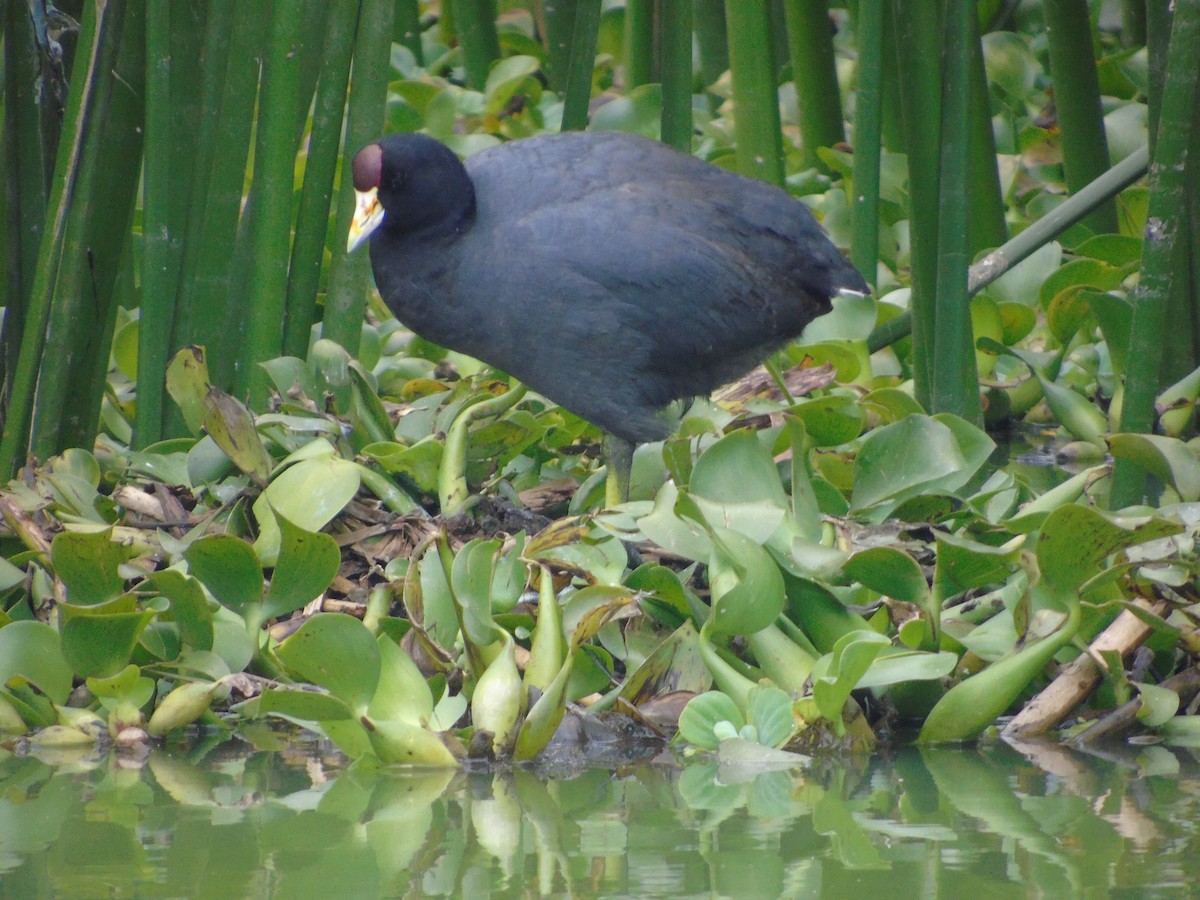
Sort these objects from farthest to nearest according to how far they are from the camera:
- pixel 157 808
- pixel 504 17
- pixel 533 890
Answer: pixel 504 17
pixel 157 808
pixel 533 890

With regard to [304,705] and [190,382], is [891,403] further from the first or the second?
[304,705]

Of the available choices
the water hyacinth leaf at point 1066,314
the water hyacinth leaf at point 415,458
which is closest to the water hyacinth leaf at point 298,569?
the water hyacinth leaf at point 415,458

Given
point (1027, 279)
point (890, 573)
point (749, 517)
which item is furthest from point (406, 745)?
point (1027, 279)

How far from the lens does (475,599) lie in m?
2.08

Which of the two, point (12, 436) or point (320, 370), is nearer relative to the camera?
point (12, 436)

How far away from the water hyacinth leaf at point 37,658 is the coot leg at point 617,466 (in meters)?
0.93

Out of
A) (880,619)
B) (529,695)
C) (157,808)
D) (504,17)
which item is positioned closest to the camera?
(157,808)

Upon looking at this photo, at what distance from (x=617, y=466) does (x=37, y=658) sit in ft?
3.57

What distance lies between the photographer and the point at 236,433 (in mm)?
2467

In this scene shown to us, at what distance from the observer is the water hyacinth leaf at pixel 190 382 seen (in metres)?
2.53

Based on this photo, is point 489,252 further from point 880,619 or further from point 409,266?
point 880,619

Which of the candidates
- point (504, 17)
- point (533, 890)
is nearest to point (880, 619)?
point (533, 890)

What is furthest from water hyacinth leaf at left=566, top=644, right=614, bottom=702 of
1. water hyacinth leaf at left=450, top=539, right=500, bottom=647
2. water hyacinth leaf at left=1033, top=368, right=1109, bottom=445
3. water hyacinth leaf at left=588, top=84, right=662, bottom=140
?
water hyacinth leaf at left=588, top=84, right=662, bottom=140

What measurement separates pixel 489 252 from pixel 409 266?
16 centimetres
